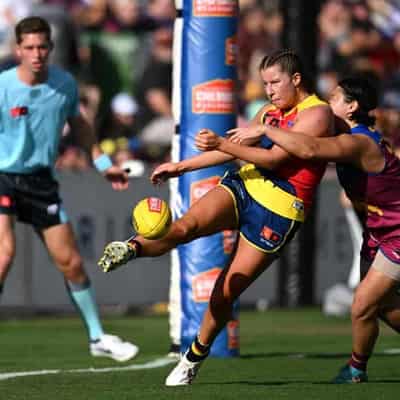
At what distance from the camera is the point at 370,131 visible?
360 inches

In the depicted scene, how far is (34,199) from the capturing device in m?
10.8

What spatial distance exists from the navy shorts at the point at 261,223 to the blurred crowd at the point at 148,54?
7.27 metres

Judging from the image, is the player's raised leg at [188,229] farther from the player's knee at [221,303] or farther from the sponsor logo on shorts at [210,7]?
the sponsor logo on shorts at [210,7]

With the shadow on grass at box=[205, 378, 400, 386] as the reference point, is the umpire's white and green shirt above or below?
above

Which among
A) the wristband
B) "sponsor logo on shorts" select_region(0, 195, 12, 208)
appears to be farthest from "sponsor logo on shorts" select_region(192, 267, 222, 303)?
"sponsor logo on shorts" select_region(0, 195, 12, 208)

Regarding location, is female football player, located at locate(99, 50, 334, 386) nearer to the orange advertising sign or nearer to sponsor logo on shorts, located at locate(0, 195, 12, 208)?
Answer: sponsor logo on shorts, located at locate(0, 195, 12, 208)

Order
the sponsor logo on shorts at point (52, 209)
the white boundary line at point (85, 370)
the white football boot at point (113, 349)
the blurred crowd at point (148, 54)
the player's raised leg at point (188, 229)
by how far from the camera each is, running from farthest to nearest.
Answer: the blurred crowd at point (148, 54)
the white football boot at point (113, 349)
the sponsor logo on shorts at point (52, 209)
the white boundary line at point (85, 370)
the player's raised leg at point (188, 229)

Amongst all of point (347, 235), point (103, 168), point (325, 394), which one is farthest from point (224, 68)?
point (347, 235)

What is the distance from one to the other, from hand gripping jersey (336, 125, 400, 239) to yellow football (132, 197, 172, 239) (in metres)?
1.27

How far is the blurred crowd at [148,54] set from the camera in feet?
58.5

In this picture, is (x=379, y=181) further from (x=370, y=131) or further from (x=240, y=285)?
(x=240, y=285)

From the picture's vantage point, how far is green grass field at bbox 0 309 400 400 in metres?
8.66

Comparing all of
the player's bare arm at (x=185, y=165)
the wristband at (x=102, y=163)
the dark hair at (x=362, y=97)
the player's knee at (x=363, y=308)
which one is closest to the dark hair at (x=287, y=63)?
the dark hair at (x=362, y=97)

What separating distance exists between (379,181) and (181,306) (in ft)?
8.89
